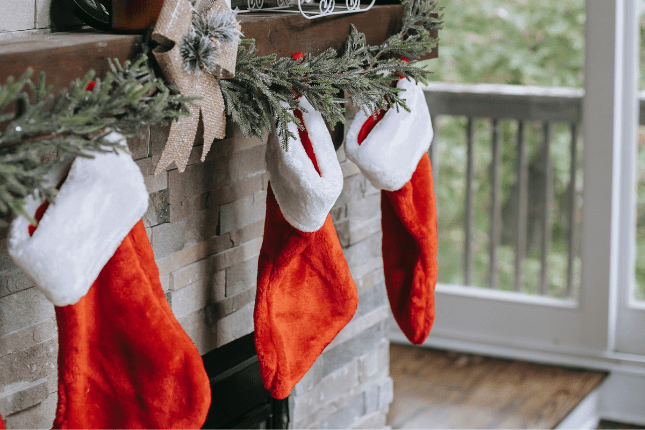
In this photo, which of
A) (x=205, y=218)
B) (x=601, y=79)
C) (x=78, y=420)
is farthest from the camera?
(x=601, y=79)

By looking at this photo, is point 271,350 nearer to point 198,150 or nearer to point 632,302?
point 198,150

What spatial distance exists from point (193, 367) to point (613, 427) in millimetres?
1800

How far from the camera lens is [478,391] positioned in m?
2.24

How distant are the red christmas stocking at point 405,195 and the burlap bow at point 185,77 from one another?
313 mm

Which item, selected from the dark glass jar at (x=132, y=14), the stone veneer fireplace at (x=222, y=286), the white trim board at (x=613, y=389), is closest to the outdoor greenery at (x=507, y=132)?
the white trim board at (x=613, y=389)

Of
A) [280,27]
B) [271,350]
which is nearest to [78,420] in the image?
[271,350]

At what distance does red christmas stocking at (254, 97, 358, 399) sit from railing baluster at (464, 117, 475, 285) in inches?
56.9

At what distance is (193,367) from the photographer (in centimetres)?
89

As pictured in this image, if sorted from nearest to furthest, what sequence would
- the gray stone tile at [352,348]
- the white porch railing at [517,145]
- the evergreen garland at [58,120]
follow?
the evergreen garland at [58,120] < the gray stone tile at [352,348] < the white porch railing at [517,145]

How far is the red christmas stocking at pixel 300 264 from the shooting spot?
1.01 metres

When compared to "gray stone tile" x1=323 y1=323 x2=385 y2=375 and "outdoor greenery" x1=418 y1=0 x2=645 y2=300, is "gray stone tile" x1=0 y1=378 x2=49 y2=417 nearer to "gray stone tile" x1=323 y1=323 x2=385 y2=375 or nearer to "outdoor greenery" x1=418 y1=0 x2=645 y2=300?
"gray stone tile" x1=323 y1=323 x2=385 y2=375

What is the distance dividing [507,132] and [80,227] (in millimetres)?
2008

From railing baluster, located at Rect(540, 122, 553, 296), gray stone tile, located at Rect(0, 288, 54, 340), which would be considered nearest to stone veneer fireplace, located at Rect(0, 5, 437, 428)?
gray stone tile, located at Rect(0, 288, 54, 340)

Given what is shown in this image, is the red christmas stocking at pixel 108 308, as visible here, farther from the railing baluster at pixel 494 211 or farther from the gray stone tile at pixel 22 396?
the railing baluster at pixel 494 211
